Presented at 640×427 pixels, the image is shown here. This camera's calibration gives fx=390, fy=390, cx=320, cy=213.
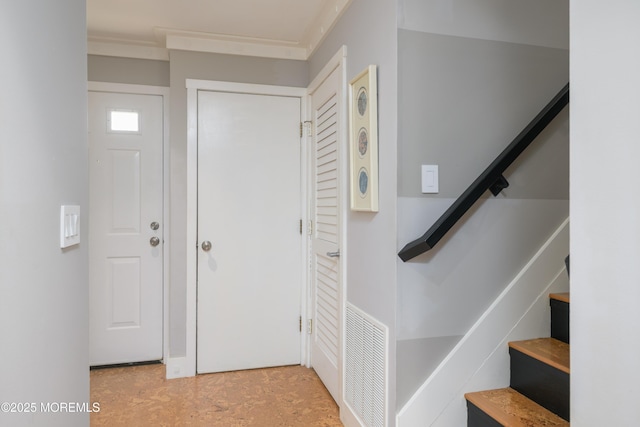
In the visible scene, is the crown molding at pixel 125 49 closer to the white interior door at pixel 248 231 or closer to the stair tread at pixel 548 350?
the white interior door at pixel 248 231

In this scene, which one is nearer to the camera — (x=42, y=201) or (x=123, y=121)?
(x=42, y=201)

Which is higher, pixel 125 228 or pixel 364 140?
pixel 364 140

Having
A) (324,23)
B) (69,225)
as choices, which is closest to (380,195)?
(69,225)

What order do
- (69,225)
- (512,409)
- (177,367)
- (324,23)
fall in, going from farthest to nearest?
(177,367) < (324,23) < (512,409) < (69,225)

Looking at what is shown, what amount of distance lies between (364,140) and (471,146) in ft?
1.50

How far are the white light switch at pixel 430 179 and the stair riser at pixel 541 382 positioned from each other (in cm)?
76

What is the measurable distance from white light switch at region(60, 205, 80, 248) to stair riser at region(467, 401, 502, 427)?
1517 mm

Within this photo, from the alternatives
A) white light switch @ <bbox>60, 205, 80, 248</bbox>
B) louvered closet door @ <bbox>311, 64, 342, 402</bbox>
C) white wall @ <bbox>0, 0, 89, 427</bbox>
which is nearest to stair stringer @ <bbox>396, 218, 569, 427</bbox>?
louvered closet door @ <bbox>311, 64, 342, 402</bbox>

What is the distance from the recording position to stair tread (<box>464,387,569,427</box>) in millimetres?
1369

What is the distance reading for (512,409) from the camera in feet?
4.79

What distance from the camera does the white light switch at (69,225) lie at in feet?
3.25

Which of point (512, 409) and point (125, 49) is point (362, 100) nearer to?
point (512, 409)
